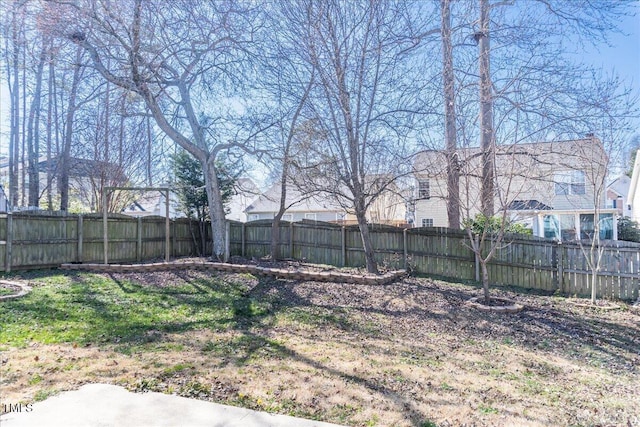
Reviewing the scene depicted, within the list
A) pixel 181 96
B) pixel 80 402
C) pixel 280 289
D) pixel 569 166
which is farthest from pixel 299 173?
pixel 80 402

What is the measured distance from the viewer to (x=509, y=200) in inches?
261

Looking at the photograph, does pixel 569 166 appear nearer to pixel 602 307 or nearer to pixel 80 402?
pixel 602 307

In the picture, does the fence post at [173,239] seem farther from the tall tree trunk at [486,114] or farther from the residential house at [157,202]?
the tall tree trunk at [486,114]

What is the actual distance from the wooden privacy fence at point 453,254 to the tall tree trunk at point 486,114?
1225 mm

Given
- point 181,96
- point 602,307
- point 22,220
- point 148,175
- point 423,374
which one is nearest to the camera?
point 423,374

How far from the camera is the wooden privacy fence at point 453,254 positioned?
7.76 metres

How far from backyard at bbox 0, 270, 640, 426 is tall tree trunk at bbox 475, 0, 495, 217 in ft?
6.54

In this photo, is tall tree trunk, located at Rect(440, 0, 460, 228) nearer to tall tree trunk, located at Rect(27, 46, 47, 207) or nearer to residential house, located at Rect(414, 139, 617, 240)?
residential house, located at Rect(414, 139, 617, 240)

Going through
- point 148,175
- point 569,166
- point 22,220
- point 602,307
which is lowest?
point 602,307

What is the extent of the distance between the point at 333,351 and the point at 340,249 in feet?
23.0

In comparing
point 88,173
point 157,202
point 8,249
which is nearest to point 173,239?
point 88,173

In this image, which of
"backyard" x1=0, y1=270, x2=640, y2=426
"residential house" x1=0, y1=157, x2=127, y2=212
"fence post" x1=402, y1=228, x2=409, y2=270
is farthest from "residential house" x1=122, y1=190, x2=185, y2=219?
"fence post" x1=402, y1=228, x2=409, y2=270

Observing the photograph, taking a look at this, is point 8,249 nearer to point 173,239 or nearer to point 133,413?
point 173,239

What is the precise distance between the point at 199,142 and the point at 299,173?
10.2 feet
